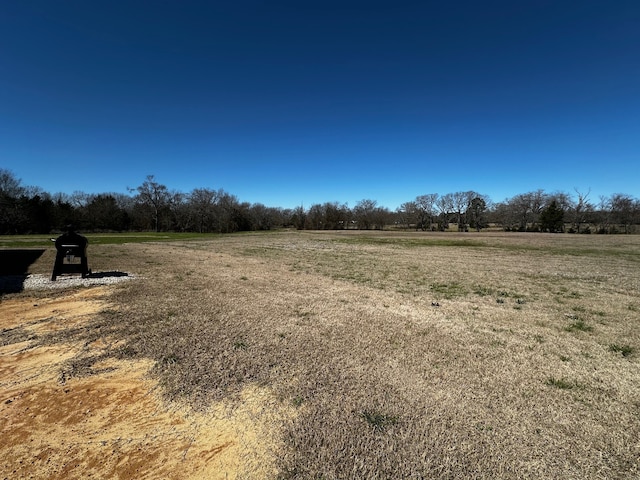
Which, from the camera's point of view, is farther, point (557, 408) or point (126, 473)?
point (557, 408)

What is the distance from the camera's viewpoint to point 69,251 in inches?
400

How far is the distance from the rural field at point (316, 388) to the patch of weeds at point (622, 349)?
7 centimetres

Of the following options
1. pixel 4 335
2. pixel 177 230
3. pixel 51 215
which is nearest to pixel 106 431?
pixel 4 335

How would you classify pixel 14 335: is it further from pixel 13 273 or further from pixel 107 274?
pixel 13 273

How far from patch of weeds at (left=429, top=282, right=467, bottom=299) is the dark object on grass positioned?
12312 mm

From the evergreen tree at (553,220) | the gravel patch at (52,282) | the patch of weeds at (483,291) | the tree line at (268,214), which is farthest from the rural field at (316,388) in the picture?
the evergreen tree at (553,220)

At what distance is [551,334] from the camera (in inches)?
225

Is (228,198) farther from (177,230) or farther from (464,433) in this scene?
(464,433)

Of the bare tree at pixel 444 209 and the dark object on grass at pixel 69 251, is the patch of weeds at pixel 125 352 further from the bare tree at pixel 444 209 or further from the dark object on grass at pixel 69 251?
the bare tree at pixel 444 209

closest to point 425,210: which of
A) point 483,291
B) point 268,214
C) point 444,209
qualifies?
point 444,209

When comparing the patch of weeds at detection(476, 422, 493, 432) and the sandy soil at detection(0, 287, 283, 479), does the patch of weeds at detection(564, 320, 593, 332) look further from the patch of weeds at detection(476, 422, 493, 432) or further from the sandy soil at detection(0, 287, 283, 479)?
the sandy soil at detection(0, 287, 283, 479)

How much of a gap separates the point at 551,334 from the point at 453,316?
1.82m

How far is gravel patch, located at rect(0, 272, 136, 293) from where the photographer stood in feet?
29.1

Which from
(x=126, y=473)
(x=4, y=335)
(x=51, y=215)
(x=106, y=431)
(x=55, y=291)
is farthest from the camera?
(x=51, y=215)
